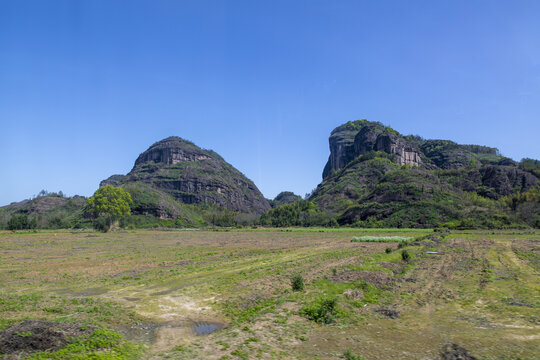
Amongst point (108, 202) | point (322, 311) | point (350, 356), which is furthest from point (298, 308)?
point (108, 202)

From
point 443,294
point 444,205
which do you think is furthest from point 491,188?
point 443,294

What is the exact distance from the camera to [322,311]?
14.7 m

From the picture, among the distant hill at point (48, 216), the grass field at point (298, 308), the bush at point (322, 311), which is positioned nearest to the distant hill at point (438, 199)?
the grass field at point (298, 308)

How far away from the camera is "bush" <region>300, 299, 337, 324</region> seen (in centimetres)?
1424

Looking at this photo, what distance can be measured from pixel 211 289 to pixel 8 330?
11651 millimetres

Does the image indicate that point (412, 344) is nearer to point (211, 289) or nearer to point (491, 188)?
point (211, 289)

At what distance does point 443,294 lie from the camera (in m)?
18.6

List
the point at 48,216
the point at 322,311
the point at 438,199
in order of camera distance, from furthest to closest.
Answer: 1. the point at 48,216
2. the point at 438,199
3. the point at 322,311

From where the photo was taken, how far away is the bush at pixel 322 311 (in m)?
14.2

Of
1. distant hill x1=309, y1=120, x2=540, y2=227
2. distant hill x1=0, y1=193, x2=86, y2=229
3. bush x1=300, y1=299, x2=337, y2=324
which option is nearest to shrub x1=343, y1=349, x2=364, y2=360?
bush x1=300, y1=299, x2=337, y2=324

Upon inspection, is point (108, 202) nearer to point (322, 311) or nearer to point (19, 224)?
point (19, 224)

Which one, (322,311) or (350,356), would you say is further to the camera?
(322,311)

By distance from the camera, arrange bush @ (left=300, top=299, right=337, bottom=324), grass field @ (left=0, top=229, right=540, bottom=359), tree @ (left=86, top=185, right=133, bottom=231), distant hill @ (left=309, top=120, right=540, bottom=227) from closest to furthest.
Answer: grass field @ (left=0, top=229, right=540, bottom=359), bush @ (left=300, top=299, right=337, bottom=324), tree @ (left=86, top=185, right=133, bottom=231), distant hill @ (left=309, top=120, right=540, bottom=227)

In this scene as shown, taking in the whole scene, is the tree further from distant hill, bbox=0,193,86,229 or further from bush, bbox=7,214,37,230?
distant hill, bbox=0,193,86,229
